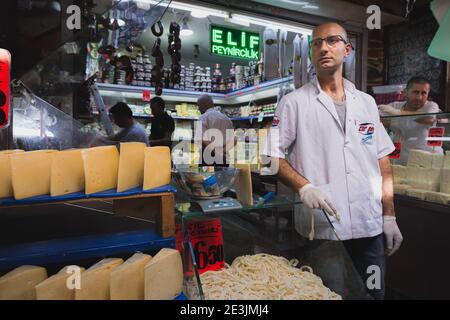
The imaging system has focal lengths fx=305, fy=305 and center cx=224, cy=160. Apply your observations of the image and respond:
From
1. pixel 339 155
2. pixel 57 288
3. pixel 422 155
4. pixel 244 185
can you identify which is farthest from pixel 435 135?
pixel 57 288

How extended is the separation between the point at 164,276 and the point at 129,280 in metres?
0.14

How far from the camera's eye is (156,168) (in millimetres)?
1543

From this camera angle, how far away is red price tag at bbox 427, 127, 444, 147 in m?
2.68

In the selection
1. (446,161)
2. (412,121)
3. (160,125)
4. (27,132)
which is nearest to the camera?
(27,132)

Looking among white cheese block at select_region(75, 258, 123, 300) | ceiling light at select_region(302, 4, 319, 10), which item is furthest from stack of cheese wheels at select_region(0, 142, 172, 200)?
ceiling light at select_region(302, 4, 319, 10)

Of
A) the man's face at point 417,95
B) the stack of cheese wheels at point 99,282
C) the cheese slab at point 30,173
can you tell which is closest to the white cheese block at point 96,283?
the stack of cheese wheels at point 99,282

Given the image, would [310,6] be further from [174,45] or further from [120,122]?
[120,122]

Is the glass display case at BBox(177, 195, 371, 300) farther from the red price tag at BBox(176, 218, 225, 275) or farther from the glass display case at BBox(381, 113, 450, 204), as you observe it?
the glass display case at BBox(381, 113, 450, 204)

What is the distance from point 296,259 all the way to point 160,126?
305 centimetres

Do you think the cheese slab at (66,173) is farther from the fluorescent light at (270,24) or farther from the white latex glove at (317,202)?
the fluorescent light at (270,24)

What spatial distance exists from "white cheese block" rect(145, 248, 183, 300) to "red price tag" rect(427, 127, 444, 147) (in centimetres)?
255

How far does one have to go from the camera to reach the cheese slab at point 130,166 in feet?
4.86

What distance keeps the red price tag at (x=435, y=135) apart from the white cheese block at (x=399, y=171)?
0.32m
